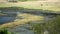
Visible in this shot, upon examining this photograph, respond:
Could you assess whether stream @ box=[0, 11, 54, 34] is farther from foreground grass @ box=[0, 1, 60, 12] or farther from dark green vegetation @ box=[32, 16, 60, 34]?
foreground grass @ box=[0, 1, 60, 12]

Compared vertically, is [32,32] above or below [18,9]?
below

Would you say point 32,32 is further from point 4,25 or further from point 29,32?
point 4,25

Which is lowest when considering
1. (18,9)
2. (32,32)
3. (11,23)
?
(32,32)

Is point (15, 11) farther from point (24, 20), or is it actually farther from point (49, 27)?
point (49, 27)

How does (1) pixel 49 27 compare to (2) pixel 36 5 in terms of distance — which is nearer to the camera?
(1) pixel 49 27

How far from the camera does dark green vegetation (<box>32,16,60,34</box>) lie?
1881 millimetres

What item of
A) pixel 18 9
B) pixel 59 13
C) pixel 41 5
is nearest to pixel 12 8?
pixel 18 9

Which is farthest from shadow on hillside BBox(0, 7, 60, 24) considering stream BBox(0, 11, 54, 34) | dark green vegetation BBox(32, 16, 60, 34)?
dark green vegetation BBox(32, 16, 60, 34)

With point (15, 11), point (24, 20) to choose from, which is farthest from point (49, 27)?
point (15, 11)

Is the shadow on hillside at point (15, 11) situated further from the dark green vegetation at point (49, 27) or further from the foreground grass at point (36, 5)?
the dark green vegetation at point (49, 27)

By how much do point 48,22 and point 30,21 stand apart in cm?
24

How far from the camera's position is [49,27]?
1913mm

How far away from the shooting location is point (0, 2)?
2.08 m

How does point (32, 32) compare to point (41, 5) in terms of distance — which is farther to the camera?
point (41, 5)
